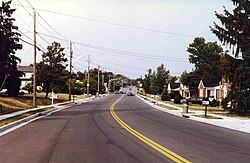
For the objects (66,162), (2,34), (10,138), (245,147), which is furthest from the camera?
(2,34)

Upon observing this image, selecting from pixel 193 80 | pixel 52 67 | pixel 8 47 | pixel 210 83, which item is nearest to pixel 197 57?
pixel 193 80

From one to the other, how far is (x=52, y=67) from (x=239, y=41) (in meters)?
30.1

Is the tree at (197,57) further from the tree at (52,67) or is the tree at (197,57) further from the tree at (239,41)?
the tree at (239,41)

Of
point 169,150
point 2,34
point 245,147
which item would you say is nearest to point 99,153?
point 169,150

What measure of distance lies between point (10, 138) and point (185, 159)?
27.9 feet

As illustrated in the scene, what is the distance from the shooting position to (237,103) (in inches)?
1371

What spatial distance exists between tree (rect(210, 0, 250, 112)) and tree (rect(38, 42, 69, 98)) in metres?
27.9

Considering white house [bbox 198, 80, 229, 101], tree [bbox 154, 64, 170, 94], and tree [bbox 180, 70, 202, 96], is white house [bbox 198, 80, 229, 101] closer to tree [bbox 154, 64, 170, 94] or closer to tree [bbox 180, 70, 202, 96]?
tree [bbox 180, 70, 202, 96]

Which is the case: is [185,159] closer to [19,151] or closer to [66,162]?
[66,162]

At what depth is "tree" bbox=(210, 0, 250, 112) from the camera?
3412cm

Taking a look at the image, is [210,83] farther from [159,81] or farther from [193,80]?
[159,81]

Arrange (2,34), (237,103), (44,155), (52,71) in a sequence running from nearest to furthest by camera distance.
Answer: (44,155), (237,103), (2,34), (52,71)

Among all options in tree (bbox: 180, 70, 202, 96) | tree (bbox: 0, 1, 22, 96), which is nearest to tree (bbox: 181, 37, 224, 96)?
tree (bbox: 180, 70, 202, 96)

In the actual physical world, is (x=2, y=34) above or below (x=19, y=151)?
above
